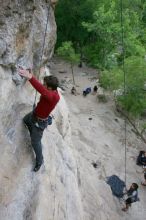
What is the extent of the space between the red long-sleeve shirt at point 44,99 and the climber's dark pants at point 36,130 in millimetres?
258

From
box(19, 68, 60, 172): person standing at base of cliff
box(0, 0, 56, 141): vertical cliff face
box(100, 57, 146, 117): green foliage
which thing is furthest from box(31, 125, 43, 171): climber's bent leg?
box(100, 57, 146, 117): green foliage

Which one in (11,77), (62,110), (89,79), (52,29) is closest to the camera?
(11,77)

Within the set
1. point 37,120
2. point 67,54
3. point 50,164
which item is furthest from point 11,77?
point 67,54

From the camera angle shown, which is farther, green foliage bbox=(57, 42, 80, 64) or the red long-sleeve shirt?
green foliage bbox=(57, 42, 80, 64)

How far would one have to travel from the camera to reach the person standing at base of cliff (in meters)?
8.68

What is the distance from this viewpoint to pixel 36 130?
1002 centimetres

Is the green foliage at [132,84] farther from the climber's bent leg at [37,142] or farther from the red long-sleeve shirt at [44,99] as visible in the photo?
the red long-sleeve shirt at [44,99]

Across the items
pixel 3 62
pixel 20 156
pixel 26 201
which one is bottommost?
→ pixel 26 201

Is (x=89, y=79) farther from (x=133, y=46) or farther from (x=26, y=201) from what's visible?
(x=26, y=201)

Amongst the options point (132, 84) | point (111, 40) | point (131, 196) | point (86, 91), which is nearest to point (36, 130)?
point (131, 196)

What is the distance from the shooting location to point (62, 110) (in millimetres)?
15781

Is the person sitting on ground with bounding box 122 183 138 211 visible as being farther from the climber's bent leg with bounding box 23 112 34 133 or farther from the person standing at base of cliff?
the climber's bent leg with bounding box 23 112 34 133

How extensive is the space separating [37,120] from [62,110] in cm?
594

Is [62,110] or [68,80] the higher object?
[62,110]
